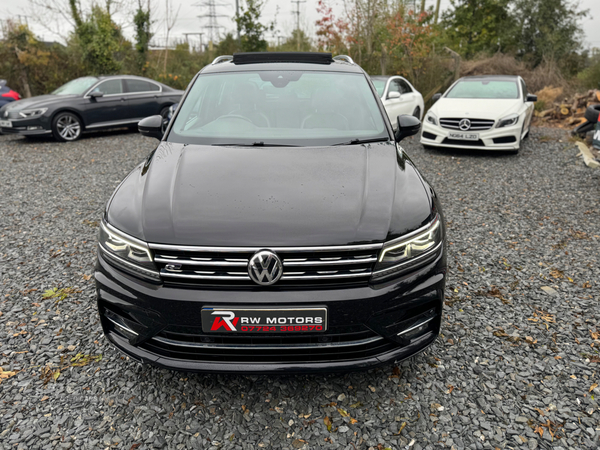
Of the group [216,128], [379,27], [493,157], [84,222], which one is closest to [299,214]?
[216,128]

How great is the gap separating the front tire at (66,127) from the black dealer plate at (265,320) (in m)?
10.3

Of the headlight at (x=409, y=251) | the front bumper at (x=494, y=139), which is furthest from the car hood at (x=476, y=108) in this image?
the headlight at (x=409, y=251)

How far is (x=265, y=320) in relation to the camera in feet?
6.81

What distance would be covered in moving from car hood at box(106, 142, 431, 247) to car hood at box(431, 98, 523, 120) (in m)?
6.91

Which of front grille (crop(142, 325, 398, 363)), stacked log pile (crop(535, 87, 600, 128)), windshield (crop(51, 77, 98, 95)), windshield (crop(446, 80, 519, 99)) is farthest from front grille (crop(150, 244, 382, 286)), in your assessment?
stacked log pile (crop(535, 87, 600, 128))

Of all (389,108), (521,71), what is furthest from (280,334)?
(521,71)

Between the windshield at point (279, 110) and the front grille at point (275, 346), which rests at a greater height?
the windshield at point (279, 110)

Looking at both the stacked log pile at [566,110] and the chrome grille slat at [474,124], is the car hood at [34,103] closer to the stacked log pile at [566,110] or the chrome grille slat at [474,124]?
the chrome grille slat at [474,124]

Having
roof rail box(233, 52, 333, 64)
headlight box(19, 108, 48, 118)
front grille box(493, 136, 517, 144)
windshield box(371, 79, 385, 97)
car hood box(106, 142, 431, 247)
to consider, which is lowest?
front grille box(493, 136, 517, 144)

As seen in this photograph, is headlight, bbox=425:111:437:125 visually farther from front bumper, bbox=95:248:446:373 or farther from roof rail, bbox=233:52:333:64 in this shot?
front bumper, bbox=95:248:446:373

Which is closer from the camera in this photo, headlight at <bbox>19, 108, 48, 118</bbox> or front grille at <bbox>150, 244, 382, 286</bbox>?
front grille at <bbox>150, 244, 382, 286</bbox>

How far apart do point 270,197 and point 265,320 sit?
655mm

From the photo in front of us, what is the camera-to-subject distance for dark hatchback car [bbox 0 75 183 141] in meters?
10.3

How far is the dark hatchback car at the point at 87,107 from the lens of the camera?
1032 cm
